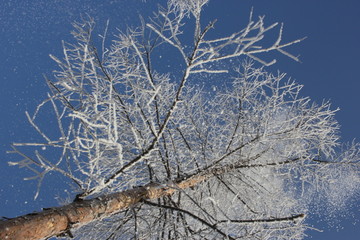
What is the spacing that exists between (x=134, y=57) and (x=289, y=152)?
3.21m

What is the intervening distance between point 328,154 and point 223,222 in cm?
337

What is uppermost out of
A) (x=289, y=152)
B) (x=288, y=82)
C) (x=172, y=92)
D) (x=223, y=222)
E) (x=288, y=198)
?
(x=172, y=92)

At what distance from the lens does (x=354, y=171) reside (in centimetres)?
601

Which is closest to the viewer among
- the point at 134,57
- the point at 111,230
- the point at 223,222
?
the point at 223,222

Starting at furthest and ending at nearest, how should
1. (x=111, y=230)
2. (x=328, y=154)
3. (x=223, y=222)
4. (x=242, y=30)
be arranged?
(x=328, y=154) → (x=111, y=230) → (x=223, y=222) → (x=242, y=30)

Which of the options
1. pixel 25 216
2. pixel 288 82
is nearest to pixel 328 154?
pixel 288 82

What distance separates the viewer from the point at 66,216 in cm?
273

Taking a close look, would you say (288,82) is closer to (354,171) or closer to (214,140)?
(214,140)

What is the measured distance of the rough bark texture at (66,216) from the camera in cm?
226

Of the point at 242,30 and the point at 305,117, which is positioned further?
the point at 305,117

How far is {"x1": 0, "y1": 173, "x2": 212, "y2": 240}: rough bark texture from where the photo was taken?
2264mm

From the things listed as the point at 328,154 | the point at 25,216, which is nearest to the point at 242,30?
the point at 25,216

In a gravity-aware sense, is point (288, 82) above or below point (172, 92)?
below

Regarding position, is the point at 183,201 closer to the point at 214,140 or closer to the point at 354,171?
the point at 214,140
